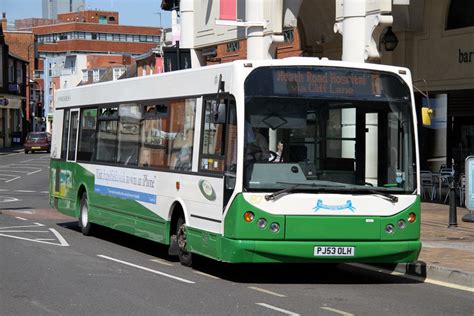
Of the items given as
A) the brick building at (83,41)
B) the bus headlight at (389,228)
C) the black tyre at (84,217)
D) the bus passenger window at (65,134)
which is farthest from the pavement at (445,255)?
the brick building at (83,41)

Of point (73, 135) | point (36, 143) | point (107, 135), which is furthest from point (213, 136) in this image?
point (36, 143)

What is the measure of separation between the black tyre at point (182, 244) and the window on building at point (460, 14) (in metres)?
12.2

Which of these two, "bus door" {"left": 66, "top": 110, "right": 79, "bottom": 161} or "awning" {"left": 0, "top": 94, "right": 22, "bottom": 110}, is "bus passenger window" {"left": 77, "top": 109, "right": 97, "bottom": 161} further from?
"awning" {"left": 0, "top": 94, "right": 22, "bottom": 110}

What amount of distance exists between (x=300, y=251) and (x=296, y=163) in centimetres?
114

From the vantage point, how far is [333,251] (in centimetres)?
1046

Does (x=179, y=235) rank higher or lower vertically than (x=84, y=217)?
higher

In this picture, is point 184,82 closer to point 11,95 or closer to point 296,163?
point 296,163

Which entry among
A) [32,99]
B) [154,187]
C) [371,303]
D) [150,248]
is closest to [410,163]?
[371,303]

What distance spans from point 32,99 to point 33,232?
313ft

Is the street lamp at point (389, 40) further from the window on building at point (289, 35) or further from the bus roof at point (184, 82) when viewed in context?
the bus roof at point (184, 82)

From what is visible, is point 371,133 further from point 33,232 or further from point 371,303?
point 33,232

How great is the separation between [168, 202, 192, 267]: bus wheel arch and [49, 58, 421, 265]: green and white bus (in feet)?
0.09

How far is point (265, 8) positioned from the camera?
21.4 m

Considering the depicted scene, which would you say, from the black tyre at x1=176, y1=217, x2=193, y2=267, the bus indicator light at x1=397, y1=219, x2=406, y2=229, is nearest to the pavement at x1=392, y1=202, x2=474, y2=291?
the bus indicator light at x1=397, y1=219, x2=406, y2=229
